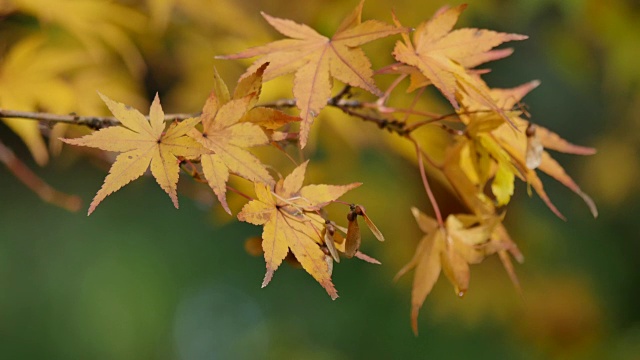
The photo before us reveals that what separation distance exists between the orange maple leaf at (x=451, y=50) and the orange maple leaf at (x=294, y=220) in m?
0.11

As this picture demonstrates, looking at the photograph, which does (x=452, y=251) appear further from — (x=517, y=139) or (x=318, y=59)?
(x=318, y=59)

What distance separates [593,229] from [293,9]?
2.04m

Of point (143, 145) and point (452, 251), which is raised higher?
point (143, 145)

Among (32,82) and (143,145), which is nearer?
(143,145)

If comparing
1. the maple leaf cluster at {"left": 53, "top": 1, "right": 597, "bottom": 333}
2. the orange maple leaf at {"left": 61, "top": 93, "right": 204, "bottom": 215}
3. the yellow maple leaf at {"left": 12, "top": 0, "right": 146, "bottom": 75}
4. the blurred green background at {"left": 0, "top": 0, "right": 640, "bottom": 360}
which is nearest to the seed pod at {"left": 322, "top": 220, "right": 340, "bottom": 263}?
the maple leaf cluster at {"left": 53, "top": 1, "right": 597, "bottom": 333}

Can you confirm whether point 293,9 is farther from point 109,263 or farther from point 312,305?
point 109,263

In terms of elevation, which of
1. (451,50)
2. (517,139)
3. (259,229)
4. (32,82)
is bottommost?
(259,229)

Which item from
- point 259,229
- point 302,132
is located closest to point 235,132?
point 302,132

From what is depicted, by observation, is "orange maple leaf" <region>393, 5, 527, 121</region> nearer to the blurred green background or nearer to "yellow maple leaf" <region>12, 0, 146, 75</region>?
the blurred green background

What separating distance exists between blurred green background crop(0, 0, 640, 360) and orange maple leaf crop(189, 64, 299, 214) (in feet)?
1.53

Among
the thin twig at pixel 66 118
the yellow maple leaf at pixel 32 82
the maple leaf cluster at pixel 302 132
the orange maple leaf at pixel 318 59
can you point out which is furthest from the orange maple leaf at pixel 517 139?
the yellow maple leaf at pixel 32 82

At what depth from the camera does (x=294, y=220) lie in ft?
1.83

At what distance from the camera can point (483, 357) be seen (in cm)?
316

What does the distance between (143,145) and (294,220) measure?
120 mm
